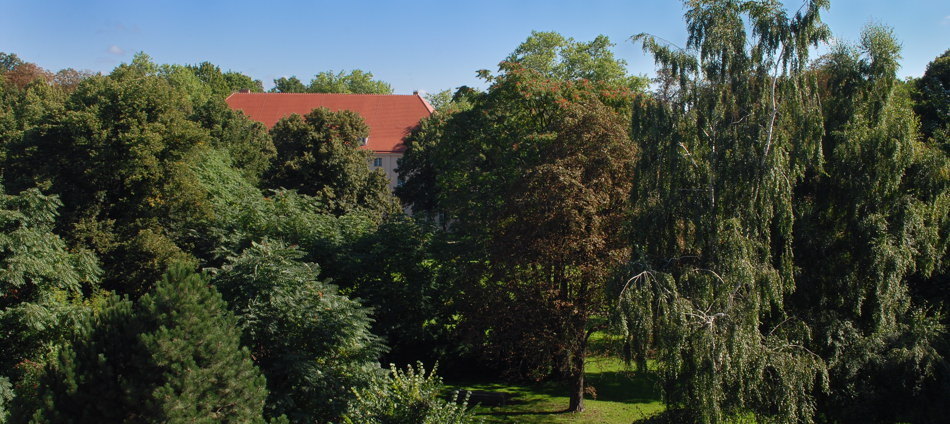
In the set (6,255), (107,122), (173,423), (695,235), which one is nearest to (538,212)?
(695,235)

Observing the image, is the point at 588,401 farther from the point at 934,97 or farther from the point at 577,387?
the point at 934,97

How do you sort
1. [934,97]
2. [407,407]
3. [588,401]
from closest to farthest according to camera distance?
1. [407,407]
2. [588,401]
3. [934,97]

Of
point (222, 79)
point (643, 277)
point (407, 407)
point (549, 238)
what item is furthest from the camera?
point (222, 79)

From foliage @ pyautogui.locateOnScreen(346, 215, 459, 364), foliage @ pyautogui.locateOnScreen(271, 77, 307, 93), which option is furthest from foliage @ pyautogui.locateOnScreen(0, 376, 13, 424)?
foliage @ pyautogui.locateOnScreen(271, 77, 307, 93)

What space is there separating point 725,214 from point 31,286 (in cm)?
1567

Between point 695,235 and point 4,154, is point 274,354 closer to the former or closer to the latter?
point 695,235

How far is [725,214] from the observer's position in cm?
1263

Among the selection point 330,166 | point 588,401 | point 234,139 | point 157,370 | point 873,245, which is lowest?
point 588,401

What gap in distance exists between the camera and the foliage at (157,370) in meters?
9.75

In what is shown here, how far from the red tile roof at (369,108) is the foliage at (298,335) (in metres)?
44.4

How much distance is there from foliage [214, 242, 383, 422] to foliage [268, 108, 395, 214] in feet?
64.6

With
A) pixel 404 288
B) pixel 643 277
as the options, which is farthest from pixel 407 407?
pixel 404 288

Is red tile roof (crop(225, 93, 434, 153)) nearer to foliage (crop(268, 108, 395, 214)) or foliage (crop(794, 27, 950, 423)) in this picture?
foliage (crop(268, 108, 395, 214))

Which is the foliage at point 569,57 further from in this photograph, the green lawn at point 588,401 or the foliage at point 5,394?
the foliage at point 5,394
